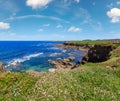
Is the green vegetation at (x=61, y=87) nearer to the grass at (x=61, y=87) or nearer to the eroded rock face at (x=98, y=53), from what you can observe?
the grass at (x=61, y=87)

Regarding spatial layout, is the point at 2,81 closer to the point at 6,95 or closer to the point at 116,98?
the point at 6,95

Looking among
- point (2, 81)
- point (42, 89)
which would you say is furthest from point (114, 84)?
point (2, 81)

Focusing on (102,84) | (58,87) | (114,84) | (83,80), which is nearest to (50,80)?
(58,87)

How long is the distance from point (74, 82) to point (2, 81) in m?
7.63

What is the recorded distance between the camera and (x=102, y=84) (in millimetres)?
20125

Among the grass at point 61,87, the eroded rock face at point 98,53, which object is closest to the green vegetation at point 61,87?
the grass at point 61,87

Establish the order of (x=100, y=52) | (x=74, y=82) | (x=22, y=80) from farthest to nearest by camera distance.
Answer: (x=100, y=52)
(x=22, y=80)
(x=74, y=82)

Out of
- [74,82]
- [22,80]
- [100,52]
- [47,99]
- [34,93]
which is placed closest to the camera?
[47,99]

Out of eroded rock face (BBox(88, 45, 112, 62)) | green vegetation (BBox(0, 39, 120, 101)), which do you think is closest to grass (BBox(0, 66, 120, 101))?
green vegetation (BBox(0, 39, 120, 101))

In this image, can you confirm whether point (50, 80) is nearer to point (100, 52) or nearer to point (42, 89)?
point (42, 89)

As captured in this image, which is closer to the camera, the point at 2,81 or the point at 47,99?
the point at 47,99

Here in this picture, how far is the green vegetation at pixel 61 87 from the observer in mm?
17328

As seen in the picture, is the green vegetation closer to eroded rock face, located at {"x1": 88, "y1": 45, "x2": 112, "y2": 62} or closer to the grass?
the grass

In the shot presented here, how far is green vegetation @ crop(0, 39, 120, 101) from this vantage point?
1733 cm
